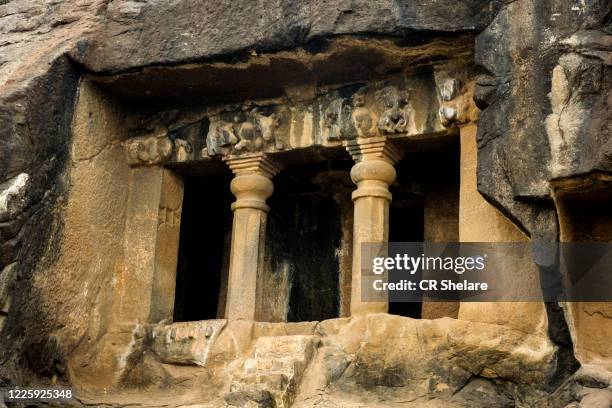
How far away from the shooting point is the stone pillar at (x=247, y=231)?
7023mm

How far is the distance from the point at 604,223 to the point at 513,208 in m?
0.73

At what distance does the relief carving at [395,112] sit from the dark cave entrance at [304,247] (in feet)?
4.71

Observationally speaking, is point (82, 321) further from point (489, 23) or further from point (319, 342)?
point (489, 23)

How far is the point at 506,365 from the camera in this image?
229 inches

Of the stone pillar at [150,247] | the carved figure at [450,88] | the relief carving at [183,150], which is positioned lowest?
the stone pillar at [150,247]

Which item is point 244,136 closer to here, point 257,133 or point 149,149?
point 257,133

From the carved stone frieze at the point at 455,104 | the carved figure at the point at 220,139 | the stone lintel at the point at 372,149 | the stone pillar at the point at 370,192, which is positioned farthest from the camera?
the carved figure at the point at 220,139

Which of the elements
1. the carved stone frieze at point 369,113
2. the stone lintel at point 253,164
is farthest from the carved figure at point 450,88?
Result: the stone lintel at point 253,164

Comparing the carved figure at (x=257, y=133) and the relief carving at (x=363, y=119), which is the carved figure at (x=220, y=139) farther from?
the relief carving at (x=363, y=119)

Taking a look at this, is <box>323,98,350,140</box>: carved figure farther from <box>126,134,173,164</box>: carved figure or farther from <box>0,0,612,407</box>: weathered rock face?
<box>126,134,173,164</box>: carved figure

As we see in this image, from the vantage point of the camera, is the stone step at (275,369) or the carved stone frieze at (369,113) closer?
the stone step at (275,369)

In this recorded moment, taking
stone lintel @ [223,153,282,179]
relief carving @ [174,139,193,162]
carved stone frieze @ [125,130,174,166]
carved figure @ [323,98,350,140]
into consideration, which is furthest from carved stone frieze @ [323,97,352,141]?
carved stone frieze @ [125,130,174,166]

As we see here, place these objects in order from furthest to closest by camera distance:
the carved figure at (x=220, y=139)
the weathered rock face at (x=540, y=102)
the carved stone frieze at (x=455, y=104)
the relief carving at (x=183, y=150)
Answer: the relief carving at (x=183, y=150) < the carved figure at (x=220, y=139) < the carved stone frieze at (x=455, y=104) < the weathered rock face at (x=540, y=102)

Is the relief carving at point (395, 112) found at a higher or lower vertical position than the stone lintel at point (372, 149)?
higher
